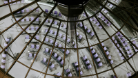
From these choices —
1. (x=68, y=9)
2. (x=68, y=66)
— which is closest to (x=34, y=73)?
(x=68, y=66)

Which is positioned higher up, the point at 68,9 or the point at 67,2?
the point at 67,2

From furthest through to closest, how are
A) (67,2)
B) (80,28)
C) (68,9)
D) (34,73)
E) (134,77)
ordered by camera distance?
(80,28) < (34,73) < (134,77) < (68,9) < (67,2)

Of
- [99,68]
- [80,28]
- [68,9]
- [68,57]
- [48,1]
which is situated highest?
[68,9]

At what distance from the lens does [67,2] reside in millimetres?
13547

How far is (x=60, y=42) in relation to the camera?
958 inches

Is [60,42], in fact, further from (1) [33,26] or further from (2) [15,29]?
(2) [15,29]

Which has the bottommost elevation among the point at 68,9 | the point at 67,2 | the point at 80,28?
the point at 80,28

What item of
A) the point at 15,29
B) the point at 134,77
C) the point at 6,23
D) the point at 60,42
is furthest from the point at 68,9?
the point at 6,23

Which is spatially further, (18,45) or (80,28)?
(80,28)

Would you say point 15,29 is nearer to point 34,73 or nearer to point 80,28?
point 34,73

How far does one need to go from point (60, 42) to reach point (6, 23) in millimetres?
10479

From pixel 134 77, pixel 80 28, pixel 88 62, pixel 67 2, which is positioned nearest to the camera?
pixel 67 2

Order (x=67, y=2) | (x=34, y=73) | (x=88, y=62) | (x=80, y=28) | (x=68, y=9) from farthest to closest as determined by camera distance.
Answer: (x=80, y=28)
(x=88, y=62)
(x=34, y=73)
(x=68, y=9)
(x=67, y=2)

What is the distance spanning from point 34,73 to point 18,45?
575cm
